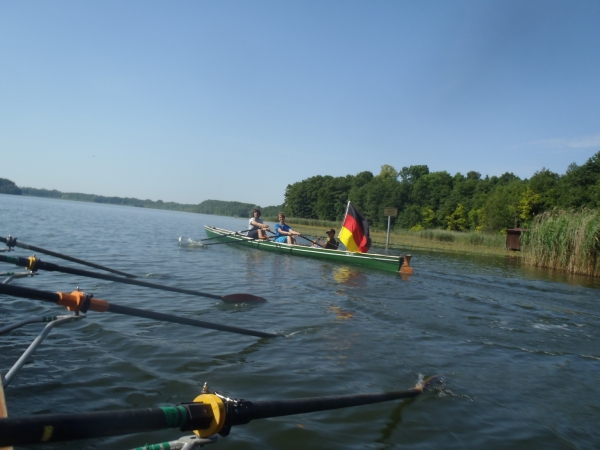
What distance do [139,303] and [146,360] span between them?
3006 millimetres

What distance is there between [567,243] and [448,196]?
187 feet

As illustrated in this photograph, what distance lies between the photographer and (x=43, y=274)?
10.1 meters

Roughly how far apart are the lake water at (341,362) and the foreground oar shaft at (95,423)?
1.61 m

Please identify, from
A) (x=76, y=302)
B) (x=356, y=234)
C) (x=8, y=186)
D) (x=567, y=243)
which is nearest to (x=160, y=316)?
(x=76, y=302)

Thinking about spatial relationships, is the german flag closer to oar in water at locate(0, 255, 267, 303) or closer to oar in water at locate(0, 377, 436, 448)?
oar in water at locate(0, 255, 267, 303)

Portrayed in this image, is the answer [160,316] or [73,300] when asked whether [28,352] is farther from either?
[160,316]

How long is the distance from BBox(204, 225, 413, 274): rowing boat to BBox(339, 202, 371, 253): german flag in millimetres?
817

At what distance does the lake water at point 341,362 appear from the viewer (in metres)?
3.91

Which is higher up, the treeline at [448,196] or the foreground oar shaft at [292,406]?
the treeline at [448,196]

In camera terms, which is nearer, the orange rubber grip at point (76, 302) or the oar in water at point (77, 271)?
the orange rubber grip at point (76, 302)

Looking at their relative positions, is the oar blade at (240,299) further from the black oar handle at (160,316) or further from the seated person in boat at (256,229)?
the seated person in boat at (256,229)

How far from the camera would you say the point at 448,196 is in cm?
7288

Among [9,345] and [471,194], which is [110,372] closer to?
[9,345]

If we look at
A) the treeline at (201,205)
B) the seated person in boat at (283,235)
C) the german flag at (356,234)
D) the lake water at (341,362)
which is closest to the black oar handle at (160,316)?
the lake water at (341,362)
